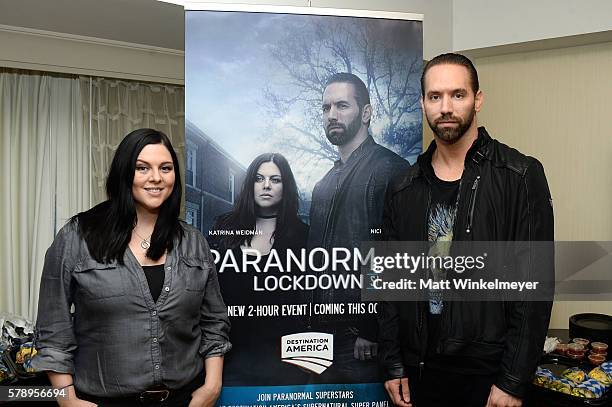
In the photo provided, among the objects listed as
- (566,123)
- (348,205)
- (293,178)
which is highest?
(566,123)

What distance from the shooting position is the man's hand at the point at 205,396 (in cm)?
173

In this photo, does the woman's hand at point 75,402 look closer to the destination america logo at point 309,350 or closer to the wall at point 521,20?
the destination america logo at point 309,350

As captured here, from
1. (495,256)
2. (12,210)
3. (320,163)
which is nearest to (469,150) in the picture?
(495,256)

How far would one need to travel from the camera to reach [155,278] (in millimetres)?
1638

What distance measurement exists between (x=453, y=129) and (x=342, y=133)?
421 mm

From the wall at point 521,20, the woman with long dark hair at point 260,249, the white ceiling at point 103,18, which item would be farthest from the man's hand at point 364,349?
the wall at point 521,20

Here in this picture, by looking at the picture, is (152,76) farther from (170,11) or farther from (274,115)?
(274,115)

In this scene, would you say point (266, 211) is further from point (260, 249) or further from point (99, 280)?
point (99, 280)

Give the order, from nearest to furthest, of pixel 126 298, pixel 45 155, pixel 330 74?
1. pixel 126 298
2. pixel 330 74
3. pixel 45 155

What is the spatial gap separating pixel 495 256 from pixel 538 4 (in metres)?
1.66

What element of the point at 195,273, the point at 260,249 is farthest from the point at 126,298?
the point at 260,249

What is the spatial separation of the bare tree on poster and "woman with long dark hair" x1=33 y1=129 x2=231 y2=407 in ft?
1.63

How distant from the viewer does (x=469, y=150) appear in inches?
70.6

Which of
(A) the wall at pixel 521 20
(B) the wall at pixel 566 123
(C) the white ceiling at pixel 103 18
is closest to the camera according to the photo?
(C) the white ceiling at pixel 103 18
